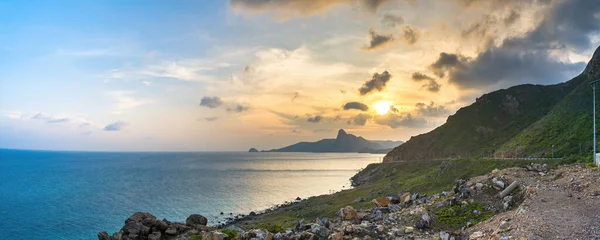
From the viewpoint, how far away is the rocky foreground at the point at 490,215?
17812 mm

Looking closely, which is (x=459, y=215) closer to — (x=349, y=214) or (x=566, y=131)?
(x=349, y=214)

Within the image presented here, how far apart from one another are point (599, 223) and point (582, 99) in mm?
96263

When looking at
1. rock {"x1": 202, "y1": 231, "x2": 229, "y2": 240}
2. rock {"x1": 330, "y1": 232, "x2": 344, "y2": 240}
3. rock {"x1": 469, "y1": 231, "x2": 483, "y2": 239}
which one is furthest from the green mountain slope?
rock {"x1": 202, "y1": 231, "x2": 229, "y2": 240}

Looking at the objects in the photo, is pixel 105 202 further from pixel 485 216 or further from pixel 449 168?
pixel 485 216

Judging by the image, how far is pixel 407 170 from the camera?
4739 inches

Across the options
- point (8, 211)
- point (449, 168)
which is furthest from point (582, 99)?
point (8, 211)

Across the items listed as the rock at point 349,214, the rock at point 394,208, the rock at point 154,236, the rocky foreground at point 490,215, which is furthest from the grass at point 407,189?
the rock at point 349,214

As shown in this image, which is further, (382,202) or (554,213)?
(382,202)

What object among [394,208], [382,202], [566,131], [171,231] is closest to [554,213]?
[394,208]

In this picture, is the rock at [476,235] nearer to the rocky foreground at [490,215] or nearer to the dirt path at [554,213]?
the rocky foreground at [490,215]

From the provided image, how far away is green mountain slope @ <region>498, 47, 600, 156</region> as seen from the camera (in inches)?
2630

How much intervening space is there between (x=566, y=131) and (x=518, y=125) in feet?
218

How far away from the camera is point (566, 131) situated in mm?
76125

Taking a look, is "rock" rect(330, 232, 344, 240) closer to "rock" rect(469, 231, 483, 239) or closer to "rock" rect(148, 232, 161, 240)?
"rock" rect(469, 231, 483, 239)
